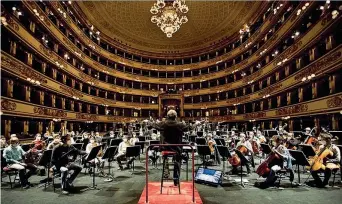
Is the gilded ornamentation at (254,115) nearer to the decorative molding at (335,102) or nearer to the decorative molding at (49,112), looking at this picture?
the decorative molding at (335,102)

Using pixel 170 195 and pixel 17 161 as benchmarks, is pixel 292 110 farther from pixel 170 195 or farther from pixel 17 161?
pixel 17 161

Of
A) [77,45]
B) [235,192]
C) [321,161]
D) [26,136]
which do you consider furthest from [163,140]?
[77,45]

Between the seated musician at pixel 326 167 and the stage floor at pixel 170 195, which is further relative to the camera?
the seated musician at pixel 326 167

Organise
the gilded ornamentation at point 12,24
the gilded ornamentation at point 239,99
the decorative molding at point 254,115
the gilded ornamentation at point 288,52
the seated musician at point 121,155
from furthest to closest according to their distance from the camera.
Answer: the gilded ornamentation at point 239,99 → the decorative molding at point 254,115 → the gilded ornamentation at point 288,52 → the gilded ornamentation at point 12,24 → the seated musician at point 121,155

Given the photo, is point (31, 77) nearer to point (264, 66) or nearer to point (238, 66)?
point (264, 66)

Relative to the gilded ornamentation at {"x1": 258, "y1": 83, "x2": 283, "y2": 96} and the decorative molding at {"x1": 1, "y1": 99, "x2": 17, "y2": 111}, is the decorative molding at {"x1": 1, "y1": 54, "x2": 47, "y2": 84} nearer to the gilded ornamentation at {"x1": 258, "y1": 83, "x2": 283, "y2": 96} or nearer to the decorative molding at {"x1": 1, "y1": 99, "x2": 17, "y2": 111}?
the decorative molding at {"x1": 1, "y1": 99, "x2": 17, "y2": 111}

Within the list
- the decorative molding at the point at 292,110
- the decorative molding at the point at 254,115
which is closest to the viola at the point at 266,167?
the decorative molding at the point at 292,110

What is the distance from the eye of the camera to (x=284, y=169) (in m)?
8.13

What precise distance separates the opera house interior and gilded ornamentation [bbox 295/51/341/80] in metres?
0.08

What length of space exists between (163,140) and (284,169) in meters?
4.55

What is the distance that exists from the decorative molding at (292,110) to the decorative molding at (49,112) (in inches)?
819

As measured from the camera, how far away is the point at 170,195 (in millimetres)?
6332

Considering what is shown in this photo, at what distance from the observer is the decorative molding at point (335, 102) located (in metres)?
14.2

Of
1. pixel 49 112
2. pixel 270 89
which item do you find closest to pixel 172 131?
pixel 49 112
